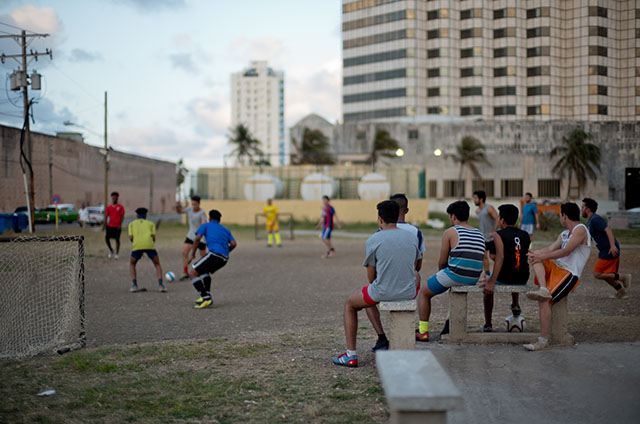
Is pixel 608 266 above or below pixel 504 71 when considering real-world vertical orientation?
below

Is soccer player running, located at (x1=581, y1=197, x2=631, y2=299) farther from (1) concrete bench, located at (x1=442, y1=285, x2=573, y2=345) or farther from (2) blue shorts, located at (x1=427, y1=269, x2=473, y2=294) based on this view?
(2) blue shorts, located at (x1=427, y1=269, x2=473, y2=294)

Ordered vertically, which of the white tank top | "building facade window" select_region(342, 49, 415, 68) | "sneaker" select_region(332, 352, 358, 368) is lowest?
"sneaker" select_region(332, 352, 358, 368)

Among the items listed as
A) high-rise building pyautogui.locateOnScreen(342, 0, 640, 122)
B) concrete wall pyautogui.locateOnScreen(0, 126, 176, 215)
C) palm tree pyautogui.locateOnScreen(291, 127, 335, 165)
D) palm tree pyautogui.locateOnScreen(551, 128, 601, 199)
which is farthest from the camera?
high-rise building pyautogui.locateOnScreen(342, 0, 640, 122)

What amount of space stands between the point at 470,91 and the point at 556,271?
83017mm

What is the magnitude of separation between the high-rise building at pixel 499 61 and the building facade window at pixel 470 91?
0.45 ft

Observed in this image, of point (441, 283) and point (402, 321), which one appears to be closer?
point (402, 321)

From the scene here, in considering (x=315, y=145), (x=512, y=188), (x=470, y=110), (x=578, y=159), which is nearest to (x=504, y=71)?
(x=470, y=110)

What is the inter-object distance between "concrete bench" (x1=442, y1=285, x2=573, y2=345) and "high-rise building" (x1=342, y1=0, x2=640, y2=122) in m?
80.3

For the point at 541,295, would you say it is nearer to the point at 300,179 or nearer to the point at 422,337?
the point at 422,337

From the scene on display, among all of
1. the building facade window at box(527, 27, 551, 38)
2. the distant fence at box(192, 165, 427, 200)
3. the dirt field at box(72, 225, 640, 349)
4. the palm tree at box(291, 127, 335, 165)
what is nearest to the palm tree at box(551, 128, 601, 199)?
the distant fence at box(192, 165, 427, 200)

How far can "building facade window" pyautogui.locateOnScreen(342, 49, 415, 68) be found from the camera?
84.9m

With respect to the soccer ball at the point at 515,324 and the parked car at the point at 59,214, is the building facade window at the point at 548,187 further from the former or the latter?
the soccer ball at the point at 515,324

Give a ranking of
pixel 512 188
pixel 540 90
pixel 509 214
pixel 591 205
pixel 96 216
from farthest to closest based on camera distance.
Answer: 1. pixel 540 90
2. pixel 512 188
3. pixel 96 216
4. pixel 591 205
5. pixel 509 214

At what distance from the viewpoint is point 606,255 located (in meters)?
9.99
